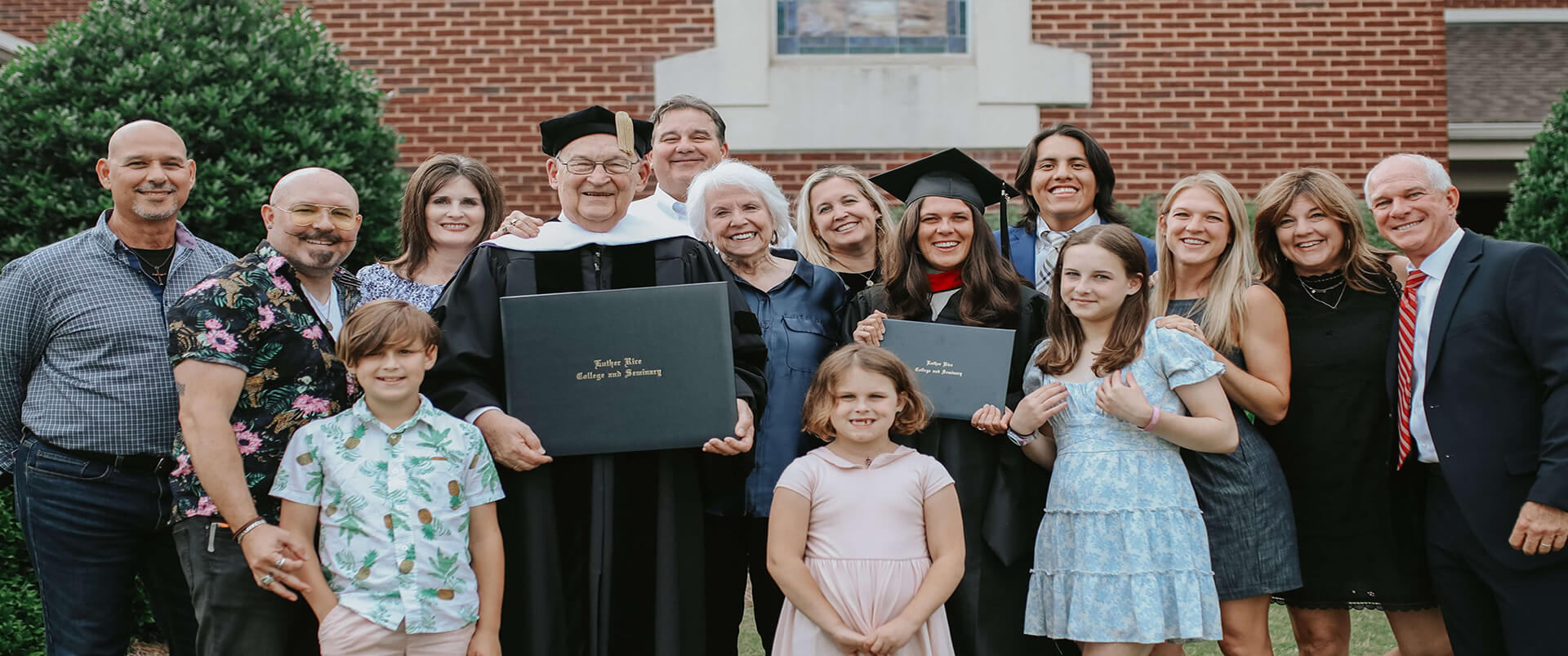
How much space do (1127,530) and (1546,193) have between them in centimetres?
500

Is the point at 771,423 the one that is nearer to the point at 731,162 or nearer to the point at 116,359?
the point at 731,162

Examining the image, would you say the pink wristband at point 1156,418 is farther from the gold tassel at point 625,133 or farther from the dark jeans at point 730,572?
the gold tassel at point 625,133

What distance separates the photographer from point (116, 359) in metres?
3.76

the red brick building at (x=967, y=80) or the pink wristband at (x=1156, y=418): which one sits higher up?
the red brick building at (x=967, y=80)

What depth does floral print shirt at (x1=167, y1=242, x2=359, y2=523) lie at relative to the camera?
3.27 meters

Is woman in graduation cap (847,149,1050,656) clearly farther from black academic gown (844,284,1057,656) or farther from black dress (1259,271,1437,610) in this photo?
black dress (1259,271,1437,610)

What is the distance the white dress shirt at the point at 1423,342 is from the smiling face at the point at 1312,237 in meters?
0.27

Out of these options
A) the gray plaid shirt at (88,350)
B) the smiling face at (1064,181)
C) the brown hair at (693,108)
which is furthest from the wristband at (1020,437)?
the gray plaid shirt at (88,350)

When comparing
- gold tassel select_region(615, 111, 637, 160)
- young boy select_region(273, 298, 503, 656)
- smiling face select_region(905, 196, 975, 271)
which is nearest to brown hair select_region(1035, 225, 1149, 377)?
smiling face select_region(905, 196, 975, 271)

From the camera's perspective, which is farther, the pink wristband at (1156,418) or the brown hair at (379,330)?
the pink wristband at (1156,418)

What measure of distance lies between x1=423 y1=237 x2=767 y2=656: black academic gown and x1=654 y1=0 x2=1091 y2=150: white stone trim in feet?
15.1

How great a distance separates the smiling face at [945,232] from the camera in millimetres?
4035

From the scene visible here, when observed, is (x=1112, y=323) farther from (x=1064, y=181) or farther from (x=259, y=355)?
(x=259, y=355)

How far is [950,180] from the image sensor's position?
4172mm
